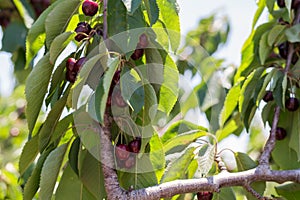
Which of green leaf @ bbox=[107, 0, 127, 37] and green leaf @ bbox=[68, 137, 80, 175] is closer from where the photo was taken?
green leaf @ bbox=[107, 0, 127, 37]

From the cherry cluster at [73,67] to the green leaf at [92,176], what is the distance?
0.76 ft

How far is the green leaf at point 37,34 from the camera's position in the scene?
168cm

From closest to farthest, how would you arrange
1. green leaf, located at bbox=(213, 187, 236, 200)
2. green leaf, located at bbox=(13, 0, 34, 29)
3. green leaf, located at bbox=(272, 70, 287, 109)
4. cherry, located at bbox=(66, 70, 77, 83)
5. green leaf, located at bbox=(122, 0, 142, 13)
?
green leaf, located at bbox=(122, 0, 142, 13) < cherry, located at bbox=(66, 70, 77, 83) < green leaf, located at bbox=(213, 187, 236, 200) < green leaf, located at bbox=(272, 70, 287, 109) < green leaf, located at bbox=(13, 0, 34, 29)

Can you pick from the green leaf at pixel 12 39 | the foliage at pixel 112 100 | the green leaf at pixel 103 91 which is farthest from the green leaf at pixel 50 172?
the green leaf at pixel 12 39

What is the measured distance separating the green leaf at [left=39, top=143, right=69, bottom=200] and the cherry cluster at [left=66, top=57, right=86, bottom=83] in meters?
0.20

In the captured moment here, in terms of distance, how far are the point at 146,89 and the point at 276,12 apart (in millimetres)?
892

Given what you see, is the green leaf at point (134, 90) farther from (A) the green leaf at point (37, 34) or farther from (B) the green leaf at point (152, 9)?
(A) the green leaf at point (37, 34)

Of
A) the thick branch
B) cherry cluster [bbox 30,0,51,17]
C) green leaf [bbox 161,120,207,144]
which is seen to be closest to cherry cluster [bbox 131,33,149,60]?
the thick branch

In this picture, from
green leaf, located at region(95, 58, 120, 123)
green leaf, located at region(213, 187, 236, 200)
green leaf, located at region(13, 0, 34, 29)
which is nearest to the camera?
green leaf, located at region(95, 58, 120, 123)

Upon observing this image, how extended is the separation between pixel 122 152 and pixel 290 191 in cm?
66

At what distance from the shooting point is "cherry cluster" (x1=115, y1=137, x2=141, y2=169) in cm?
154

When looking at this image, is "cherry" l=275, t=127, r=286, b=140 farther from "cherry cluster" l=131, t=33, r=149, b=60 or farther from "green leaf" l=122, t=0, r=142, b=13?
"green leaf" l=122, t=0, r=142, b=13

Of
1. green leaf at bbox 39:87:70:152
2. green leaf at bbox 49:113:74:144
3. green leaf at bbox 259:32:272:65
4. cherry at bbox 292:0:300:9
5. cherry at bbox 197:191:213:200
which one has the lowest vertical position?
cherry at bbox 197:191:213:200

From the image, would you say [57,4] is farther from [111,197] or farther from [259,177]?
[259,177]
